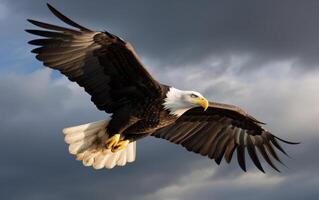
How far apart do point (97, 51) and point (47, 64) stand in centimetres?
67

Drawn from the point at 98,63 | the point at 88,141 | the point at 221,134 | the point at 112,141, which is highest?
the point at 221,134

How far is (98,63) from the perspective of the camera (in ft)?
32.4

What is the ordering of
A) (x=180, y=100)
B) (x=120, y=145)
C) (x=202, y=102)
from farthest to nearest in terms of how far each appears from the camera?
(x=120, y=145), (x=202, y=102), (x=180, y=100)

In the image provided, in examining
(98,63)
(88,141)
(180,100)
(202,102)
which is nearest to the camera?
(98,63)

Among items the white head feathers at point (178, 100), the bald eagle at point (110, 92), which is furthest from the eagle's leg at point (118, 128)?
the white head feathers at point (178, 100)

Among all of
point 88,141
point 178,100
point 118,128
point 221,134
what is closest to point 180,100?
point 178,100

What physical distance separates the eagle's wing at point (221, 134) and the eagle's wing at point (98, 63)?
6.16ft

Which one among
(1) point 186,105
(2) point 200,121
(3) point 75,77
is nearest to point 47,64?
(3) point 75,77

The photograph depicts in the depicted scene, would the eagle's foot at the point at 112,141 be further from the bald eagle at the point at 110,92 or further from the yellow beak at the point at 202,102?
the yellow beak at the point at 202,102

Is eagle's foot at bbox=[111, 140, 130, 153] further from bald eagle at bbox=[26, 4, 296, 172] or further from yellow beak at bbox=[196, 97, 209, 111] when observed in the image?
yellow beak at bbox=[196, 97, 209, 111]

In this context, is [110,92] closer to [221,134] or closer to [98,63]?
[98,63]

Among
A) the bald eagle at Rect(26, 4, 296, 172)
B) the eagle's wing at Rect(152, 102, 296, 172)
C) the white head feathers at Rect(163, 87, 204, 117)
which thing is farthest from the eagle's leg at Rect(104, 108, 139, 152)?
the eagle's wing at Rect(152, 102, 296, 172)

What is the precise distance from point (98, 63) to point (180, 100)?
4.02 feet

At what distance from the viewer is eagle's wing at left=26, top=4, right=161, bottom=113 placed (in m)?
9.52
